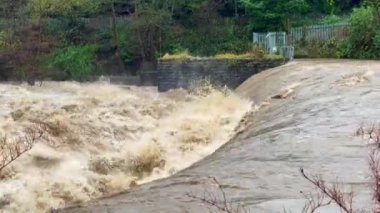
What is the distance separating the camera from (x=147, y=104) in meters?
17.8

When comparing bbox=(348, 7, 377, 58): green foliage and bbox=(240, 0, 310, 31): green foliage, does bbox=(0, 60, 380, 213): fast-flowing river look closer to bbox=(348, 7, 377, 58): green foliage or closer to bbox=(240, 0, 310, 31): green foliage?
bbox=(348, 7, 377, 58): green foliage

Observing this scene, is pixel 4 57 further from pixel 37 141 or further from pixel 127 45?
pixel 37 141

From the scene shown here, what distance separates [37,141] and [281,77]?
8.57 meters

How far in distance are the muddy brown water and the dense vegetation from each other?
18038mm

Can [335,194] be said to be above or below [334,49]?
above

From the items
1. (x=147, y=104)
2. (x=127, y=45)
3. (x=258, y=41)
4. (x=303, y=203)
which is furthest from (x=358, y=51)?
(x=303, y=203)

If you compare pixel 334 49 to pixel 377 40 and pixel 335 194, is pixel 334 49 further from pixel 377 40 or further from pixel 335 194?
pixel 335 194

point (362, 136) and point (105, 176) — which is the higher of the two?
point (362, 136)

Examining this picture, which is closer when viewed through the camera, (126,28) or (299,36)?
(299,36)

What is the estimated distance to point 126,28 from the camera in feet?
110

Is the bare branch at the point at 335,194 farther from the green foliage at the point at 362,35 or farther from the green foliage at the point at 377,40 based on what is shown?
the green foliage at the point at 362,35

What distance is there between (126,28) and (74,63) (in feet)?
9.99

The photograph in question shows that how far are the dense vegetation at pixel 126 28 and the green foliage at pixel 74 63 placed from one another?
4cm

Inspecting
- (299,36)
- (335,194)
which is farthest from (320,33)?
(335,194)
